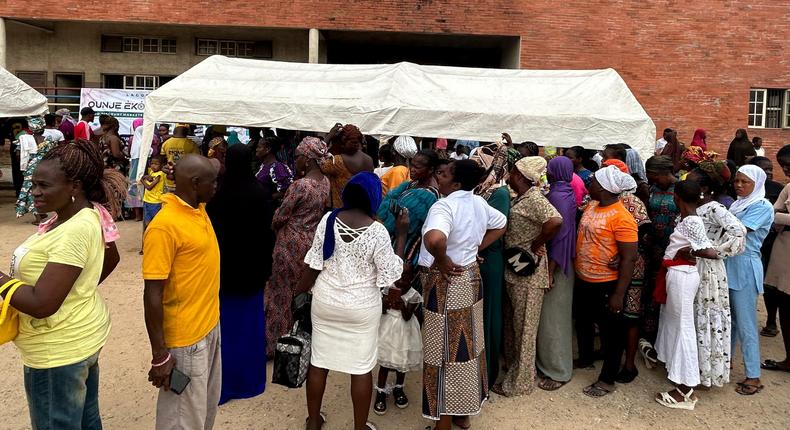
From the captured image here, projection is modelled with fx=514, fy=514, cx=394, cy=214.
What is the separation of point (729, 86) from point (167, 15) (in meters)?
16.8

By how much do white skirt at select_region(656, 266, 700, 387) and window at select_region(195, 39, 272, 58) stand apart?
624 inches

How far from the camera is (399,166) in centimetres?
526

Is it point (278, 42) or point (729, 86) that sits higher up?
point (278, 42)

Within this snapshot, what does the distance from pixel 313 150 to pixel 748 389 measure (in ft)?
12.8

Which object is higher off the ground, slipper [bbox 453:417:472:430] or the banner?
the banner

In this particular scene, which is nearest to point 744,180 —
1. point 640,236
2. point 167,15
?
point 640,236

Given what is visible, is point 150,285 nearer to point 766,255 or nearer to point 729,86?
point 766,255

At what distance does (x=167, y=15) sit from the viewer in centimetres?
1536

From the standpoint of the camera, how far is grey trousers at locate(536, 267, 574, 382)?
4043 millimetres

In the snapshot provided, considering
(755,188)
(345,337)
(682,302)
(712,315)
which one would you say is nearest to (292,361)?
(345,337)

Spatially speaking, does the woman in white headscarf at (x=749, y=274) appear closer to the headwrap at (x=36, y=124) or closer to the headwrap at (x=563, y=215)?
the headwrap at (x=563, y=215)

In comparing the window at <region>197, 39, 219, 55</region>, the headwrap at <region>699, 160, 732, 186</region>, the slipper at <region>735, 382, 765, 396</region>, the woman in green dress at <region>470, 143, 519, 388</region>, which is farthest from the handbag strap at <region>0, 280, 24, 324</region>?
the window at <region>197, 39, 219, 55</region>

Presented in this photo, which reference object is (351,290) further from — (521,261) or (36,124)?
(36,124)

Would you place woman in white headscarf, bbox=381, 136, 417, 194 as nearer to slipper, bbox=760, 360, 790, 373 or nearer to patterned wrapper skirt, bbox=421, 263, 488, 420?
patterned wrapper skirt, bbox=421, 263, 488, 420
